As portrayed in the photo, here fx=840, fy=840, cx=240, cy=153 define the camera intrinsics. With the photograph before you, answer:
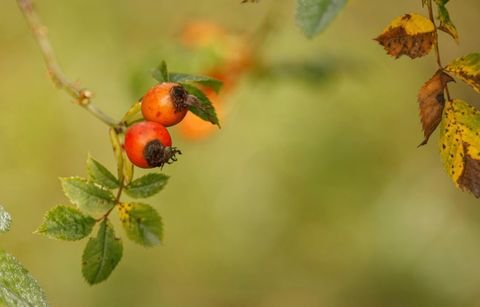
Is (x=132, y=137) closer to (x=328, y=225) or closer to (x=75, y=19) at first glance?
(x=328, y=225)

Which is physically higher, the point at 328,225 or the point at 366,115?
the point at 366,115

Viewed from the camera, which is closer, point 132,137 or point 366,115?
point 132,137

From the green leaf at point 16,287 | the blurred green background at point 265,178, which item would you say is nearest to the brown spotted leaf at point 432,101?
the green leaf at point 16,287

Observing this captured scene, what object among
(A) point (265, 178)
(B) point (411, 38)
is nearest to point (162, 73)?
(B) point (411, 38)

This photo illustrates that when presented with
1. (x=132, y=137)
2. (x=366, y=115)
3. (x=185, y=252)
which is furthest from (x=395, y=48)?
(x=366, y=115)

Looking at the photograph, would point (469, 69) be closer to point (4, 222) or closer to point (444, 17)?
point (444, 17)

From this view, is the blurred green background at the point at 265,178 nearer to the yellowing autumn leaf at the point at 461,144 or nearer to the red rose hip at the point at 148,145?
the red rose hip at the point at 148,145

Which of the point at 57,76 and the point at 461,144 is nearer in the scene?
the point at 461,144

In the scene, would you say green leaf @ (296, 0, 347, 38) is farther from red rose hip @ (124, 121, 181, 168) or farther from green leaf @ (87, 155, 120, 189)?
green leaf @ (87, 155, 120, 189)
